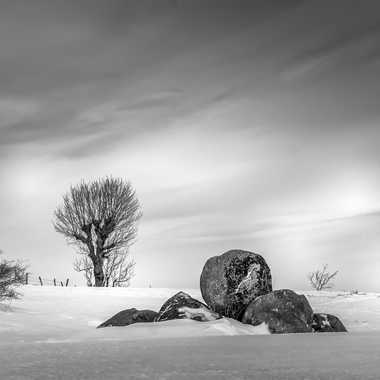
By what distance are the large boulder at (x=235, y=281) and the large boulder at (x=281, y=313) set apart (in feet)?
4.02

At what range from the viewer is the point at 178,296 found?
1620 cm

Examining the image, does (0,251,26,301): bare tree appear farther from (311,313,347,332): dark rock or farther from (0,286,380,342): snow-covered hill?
(311,313,347,332): dark rock

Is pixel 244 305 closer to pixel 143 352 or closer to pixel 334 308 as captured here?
pixel 334 308

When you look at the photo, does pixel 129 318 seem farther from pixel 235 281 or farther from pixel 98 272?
pixel 98 272

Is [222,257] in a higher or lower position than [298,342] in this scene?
higher

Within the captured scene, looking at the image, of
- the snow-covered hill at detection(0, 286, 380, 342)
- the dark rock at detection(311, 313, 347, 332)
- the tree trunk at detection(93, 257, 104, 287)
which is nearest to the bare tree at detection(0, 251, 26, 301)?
the snow-covered hill at detection(0, 286, 380, 342)

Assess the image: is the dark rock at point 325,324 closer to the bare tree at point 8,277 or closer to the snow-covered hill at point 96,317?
the snow-covered hill at point 96,317

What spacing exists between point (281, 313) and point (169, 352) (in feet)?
22.7

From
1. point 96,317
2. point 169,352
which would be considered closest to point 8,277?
point 96,317

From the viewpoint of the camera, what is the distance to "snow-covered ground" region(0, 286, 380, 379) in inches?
243

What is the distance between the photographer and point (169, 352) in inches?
333

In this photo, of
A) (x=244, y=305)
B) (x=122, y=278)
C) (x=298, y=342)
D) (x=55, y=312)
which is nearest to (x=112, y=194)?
(x=122, y=278)

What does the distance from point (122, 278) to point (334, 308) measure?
1985 centimetres

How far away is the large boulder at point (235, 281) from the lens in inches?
668
